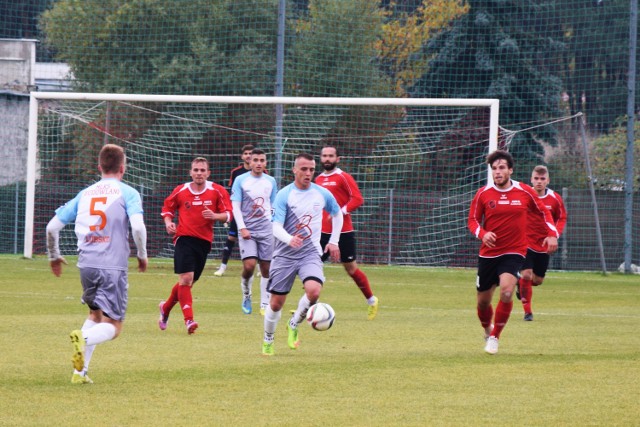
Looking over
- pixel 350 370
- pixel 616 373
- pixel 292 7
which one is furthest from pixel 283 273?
pixel 292 7

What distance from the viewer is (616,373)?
392 inches

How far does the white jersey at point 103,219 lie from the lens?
350 inches

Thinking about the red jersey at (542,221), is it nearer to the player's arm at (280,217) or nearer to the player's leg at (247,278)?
the player's leg at (247,278)

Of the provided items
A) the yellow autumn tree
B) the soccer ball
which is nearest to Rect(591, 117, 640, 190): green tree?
the yellow autumn tree

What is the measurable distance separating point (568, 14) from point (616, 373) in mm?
28722

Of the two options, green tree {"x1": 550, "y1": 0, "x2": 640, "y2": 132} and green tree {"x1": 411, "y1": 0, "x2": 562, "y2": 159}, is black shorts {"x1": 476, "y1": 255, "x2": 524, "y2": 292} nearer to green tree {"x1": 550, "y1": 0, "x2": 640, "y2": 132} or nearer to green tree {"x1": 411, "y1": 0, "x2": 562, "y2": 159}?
green tree {"x1": 550, "y1": 0, "x2": 640, "y2": 132}

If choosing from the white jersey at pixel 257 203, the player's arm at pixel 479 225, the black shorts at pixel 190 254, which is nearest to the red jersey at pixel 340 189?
the white jersey at pixel 257 203

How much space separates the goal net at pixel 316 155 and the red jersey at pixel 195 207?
11379 mm

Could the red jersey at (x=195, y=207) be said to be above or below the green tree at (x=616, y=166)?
below

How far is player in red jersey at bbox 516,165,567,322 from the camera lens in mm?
15367

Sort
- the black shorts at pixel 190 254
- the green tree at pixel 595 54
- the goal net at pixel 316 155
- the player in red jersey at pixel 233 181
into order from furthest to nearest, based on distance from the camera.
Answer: the green tree at pixel 595 54 < the goal net at pixel 316 155 < the player in red jersey at pixel 233 181 < the black shorts at pixel 190 254

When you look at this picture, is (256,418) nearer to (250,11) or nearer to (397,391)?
(397,391)

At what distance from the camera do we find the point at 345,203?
609 inches

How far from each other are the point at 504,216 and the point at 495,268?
55 centimetres
